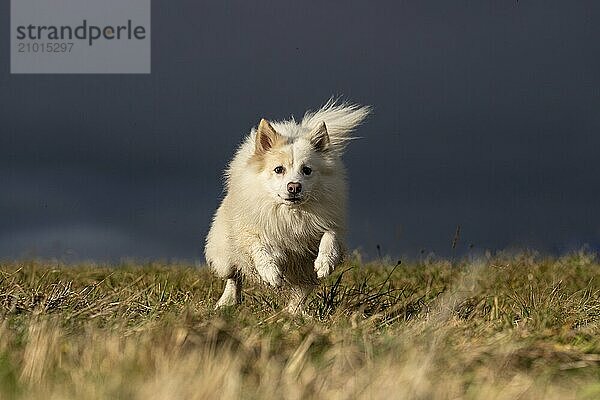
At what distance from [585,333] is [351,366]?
85.8 inches

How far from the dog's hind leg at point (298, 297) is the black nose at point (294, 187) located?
2.65ft

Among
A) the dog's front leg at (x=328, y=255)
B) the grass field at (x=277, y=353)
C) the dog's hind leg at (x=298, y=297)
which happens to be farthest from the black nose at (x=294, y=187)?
the grass field at (x=277, y=353)

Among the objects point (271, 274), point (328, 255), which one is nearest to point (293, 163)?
point (328, 255)

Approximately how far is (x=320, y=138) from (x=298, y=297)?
4.52ft

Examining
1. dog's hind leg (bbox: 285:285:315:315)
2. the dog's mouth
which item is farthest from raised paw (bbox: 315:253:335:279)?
the dog's mouth

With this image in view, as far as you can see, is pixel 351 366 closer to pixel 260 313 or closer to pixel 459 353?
pixel 459 353

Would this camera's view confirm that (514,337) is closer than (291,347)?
No

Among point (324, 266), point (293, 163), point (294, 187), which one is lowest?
point (324, 266)

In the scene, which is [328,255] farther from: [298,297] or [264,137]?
[264,137]

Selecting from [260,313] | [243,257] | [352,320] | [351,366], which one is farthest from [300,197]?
[351,366]

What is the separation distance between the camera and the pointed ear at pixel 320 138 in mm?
7617

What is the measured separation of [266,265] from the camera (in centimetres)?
742

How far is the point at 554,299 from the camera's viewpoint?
6785 millimetres

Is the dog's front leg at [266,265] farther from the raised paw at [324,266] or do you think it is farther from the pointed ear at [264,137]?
the pointed ear at [264,137]
